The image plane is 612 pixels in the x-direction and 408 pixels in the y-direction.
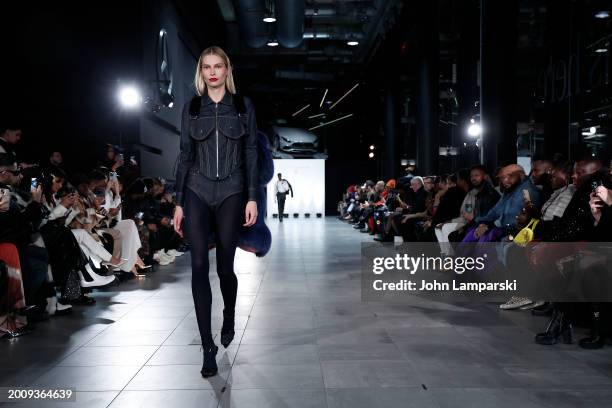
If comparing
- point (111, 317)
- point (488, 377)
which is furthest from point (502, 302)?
point (111, 317)

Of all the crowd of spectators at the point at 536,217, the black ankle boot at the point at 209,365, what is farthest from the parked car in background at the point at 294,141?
the black ankle boot at the point at 209,365

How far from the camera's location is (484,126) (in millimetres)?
7688

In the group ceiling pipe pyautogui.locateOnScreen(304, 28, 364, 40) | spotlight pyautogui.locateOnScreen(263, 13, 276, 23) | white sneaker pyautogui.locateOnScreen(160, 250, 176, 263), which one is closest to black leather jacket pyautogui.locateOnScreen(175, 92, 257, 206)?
white sneaker pyautogui.locateOnScreen(160, 250, 176, 263)

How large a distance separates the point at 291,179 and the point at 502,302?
56.1ft

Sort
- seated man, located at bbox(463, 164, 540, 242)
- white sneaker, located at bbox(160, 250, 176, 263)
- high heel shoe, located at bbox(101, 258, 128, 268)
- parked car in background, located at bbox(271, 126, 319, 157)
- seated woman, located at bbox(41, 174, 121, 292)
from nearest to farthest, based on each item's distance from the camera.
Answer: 1. seated woman, located at bbox(41, 174, 121, 292)
2. seated man, located at bbox(463, 164, 540, 242)
3. high heel shoe, located at bbox(101, 258, 128, 268)
4. white sneaker, located at bbox(160, 250, 176, 263)
5. parked car in background, located at bbox(271, 126, 319, 157)

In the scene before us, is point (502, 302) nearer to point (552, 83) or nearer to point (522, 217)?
point (522, 217)

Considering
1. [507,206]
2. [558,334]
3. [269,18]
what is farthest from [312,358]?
[269,18]

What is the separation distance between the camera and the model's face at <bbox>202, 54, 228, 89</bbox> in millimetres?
2918

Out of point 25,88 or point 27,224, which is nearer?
point 27,224

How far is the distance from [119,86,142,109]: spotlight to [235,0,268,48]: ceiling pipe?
438 centimetres

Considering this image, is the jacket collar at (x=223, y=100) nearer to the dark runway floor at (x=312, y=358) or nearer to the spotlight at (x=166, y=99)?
the dark runway floor at (x=312, y=358)

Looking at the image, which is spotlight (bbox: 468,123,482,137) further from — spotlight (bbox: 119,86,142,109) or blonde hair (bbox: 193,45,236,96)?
blonde hair (bbox: 193,45,236,96)

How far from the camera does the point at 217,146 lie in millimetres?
2920

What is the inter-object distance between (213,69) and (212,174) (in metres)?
0.49
